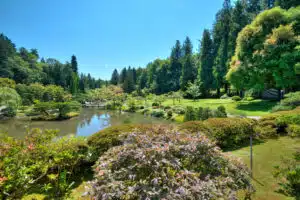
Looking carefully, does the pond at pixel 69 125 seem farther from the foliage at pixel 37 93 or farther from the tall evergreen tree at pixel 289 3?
the tall evergreen tree at pixel 289 3

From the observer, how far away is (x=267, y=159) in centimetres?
518

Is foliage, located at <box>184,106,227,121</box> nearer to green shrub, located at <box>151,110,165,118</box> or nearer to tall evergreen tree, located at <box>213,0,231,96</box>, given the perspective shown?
green shrub, located at <box>151,110,165,118</box>

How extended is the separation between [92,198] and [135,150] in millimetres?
768

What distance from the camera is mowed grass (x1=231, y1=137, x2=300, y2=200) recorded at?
3.53m

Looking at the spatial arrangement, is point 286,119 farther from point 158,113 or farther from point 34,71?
point 34,71

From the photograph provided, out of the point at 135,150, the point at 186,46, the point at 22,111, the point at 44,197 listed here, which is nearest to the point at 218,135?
the point at 135,150

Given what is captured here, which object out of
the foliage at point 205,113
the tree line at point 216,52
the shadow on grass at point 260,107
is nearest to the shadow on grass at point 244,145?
the foliage at point 205,113

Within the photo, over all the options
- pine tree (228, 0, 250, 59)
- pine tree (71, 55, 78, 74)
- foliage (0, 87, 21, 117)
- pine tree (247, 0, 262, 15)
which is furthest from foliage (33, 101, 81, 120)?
pine tree (71, 55, 78, 74)

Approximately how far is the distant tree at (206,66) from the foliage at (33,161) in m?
26.7

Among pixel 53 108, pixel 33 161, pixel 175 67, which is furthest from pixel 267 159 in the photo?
pixel 175 67

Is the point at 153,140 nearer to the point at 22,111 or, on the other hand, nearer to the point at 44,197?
the point at 44,197

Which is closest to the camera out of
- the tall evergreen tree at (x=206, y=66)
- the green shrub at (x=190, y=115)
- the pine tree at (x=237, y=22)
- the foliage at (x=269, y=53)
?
the green shrub at (x=190, y=115)

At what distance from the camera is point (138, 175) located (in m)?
2.12

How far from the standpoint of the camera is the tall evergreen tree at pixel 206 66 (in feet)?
92.5
